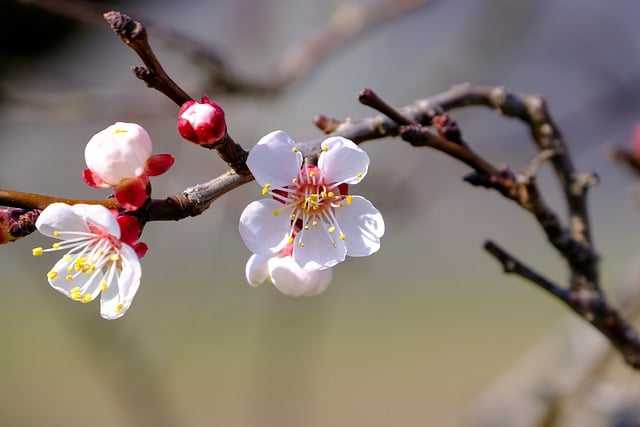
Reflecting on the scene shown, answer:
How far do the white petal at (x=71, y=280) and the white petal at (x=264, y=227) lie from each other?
0.54 ft

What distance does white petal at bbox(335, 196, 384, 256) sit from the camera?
657mm

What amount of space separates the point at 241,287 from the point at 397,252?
114cm

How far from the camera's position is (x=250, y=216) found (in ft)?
2.10

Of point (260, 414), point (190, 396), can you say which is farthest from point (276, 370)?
point (190, 396)

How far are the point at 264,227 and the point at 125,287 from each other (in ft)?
0.45

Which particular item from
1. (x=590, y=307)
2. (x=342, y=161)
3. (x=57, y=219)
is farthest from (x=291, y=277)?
(x=590, y=307)

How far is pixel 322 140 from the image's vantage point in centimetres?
64

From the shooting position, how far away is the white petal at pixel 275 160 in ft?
1.94

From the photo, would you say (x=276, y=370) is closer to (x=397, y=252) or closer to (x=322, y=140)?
(x=322, y=140)

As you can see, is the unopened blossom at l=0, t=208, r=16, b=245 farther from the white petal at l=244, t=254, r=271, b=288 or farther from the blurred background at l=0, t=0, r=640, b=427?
the blurred background at l=0, t=0, r=640, b=427

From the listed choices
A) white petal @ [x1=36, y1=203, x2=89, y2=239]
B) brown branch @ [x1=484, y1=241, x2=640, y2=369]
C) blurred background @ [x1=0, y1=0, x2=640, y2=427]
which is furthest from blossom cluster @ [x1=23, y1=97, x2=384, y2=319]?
blurred background @ [x1=0, y1=0, x2=640, y2=427]

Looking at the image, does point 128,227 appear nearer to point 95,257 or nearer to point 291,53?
point 95,257

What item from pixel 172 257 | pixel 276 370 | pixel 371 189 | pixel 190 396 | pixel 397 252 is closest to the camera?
pixel 276 370

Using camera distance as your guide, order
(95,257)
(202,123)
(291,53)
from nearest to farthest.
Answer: (202,123)
(95,257)
(291,53)
